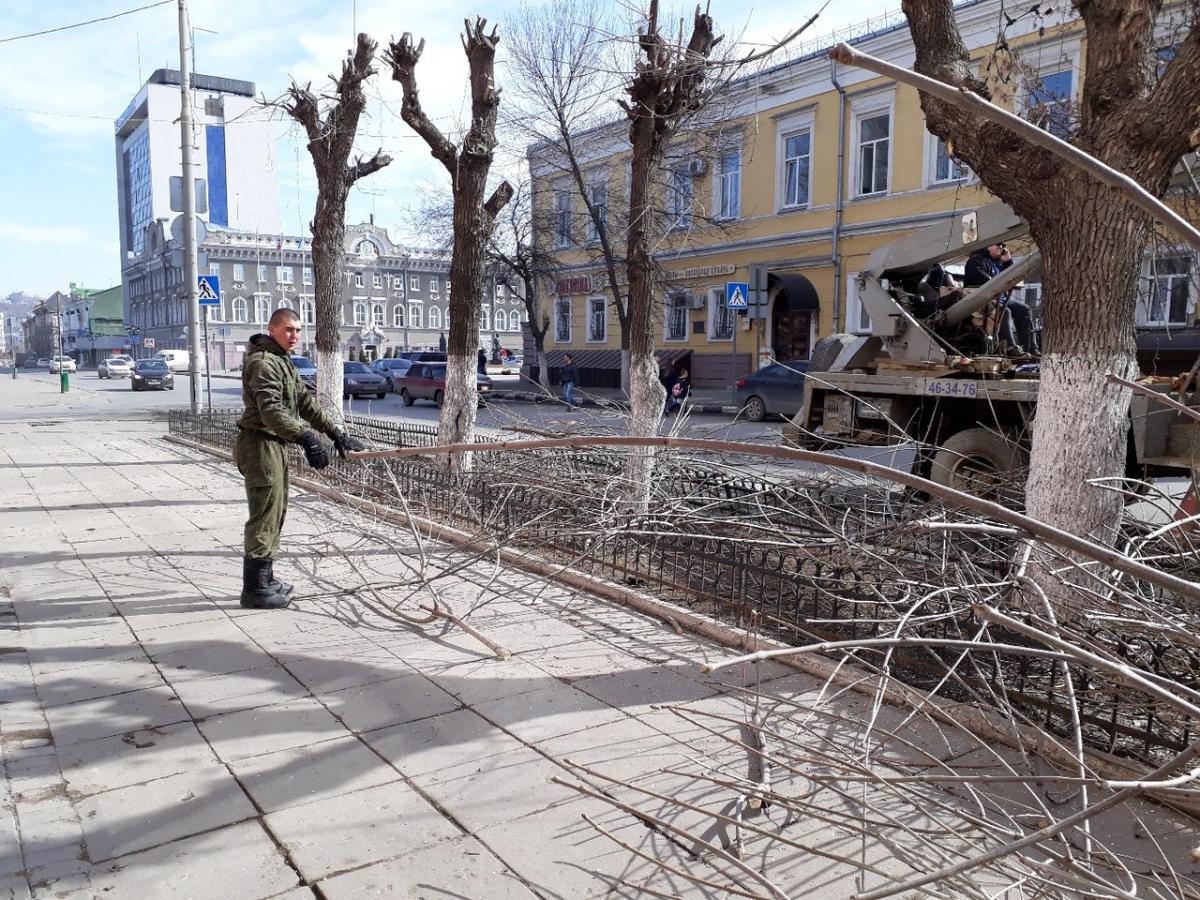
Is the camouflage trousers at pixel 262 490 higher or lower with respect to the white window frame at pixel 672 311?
lower

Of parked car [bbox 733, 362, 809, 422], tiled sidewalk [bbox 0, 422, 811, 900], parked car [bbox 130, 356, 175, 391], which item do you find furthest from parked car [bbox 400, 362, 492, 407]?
tiled sidewalk [bbox 0, 422, 811, 900]

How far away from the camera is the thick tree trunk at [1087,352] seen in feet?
14.4

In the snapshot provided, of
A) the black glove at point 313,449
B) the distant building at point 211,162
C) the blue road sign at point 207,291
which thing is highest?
the distant building at point 211,162

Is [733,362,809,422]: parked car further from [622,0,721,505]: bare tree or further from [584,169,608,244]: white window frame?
[622,0,721,505]: bare tree

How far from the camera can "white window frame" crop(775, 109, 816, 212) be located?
24328 mm

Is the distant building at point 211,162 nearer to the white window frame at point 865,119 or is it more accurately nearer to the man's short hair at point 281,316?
the white window frame at point 865,119

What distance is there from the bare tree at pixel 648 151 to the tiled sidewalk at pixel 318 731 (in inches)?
81.5

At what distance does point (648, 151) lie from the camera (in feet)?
25.1

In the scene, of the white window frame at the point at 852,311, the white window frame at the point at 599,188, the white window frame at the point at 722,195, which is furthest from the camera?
the white window frame at the point at 722,195

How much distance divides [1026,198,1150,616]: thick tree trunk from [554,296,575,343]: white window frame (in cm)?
3024

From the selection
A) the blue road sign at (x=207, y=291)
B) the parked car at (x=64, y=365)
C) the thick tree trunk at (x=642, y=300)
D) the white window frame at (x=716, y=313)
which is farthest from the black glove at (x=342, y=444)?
the parked car at (x=64, y=365)

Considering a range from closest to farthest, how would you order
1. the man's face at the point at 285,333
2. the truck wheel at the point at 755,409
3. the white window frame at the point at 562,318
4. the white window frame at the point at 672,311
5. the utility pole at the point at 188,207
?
the man's face at the point at 285,333 < the utility pole at the point at 188,207 < the truck wheel at the point at 755,409 < the white window frame at the point at 672,311 < the white window frame at the point at 562,318

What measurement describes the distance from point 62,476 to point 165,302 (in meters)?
80.0

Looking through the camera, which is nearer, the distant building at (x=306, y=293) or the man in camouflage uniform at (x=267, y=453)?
the man in camouflage uniform at (x=267, y=453)
